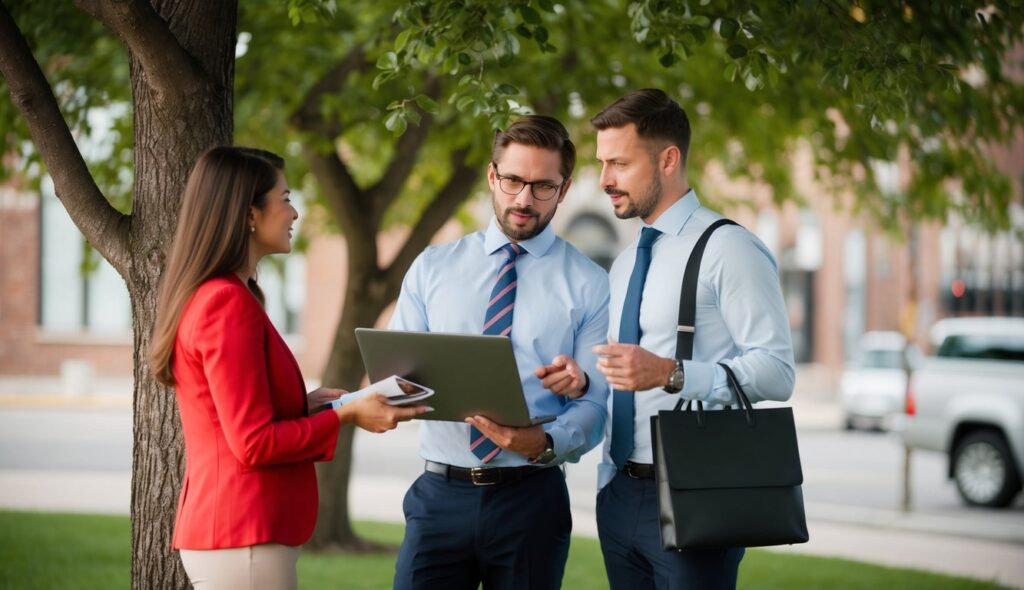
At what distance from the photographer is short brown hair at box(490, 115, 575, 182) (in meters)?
3.66

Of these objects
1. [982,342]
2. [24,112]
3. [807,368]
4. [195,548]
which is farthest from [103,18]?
[807,368]

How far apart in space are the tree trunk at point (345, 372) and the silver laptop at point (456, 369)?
5810 mm

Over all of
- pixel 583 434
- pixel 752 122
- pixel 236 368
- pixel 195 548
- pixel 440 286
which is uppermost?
pixel 752 122

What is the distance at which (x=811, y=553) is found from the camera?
31.8ft

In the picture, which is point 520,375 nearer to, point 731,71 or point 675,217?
point 675,217

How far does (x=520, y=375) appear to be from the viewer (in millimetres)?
3646

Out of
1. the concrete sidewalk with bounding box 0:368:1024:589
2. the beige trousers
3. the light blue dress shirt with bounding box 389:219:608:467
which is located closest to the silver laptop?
the light blue dress shirt with bounding box 389:219:608:467

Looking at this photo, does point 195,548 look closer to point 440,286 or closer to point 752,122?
point 440,286

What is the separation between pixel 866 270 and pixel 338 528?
96.1 feet

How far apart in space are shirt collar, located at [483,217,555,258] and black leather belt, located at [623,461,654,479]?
30.9 inches

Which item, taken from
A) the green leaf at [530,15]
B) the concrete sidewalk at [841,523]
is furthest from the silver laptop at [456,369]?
the concrete sidewalk at [841,523]

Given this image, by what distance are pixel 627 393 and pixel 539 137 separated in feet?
2.79

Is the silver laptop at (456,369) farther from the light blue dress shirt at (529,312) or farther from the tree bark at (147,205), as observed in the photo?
the tree bark at (147,205)

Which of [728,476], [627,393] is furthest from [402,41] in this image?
[728,476]
